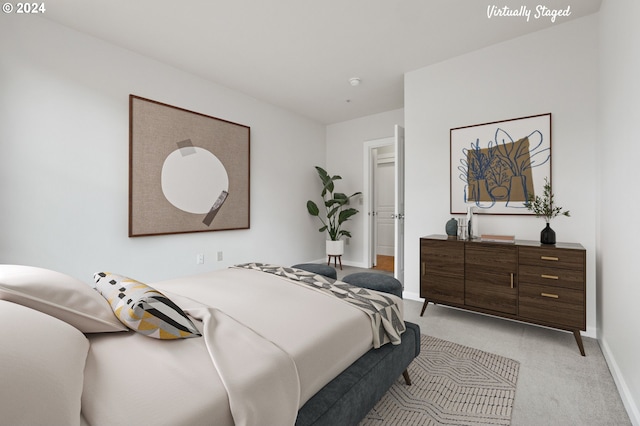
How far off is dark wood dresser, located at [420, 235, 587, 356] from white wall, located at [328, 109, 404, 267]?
2.40 meters

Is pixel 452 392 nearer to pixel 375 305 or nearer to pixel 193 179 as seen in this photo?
pixel 375 305

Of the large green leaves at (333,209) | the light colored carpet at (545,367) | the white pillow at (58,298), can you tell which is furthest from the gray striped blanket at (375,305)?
the large green leaves at (333,209)

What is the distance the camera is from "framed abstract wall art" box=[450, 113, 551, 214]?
2.70 metres

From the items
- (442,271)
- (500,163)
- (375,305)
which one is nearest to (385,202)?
(500,163)

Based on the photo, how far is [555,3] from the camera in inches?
92.3

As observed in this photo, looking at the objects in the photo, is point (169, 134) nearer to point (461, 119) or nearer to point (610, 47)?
point (461, 119)

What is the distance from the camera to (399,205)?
353cm

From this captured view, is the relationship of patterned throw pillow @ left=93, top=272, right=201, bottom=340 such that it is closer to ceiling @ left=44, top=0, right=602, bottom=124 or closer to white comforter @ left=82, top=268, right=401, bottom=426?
white comforter @ left=82, top=268, right=401, bottom=426

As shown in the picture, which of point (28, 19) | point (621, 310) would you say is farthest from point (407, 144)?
point (28, 19)

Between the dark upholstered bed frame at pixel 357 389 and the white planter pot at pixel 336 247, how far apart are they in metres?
A: 3.35

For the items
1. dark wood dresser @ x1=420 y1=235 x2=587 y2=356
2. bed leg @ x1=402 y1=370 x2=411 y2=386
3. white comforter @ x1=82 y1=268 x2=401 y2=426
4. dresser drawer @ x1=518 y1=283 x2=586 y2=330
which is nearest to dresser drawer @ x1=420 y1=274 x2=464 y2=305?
dark wood dresser @ x1=420 y1=235 x2=587 y2=356

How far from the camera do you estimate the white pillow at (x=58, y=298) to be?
95 cm

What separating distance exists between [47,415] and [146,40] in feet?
10.6

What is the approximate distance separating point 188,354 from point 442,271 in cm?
244
